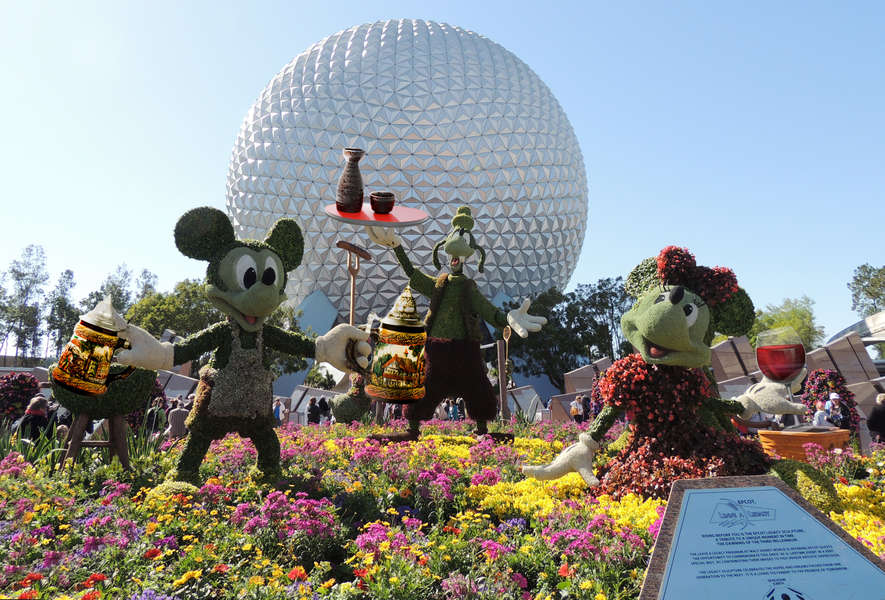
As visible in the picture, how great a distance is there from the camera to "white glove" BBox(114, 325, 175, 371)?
4.02 meters

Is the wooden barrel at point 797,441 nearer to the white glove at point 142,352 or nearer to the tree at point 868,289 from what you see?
the white glove at point 142,352

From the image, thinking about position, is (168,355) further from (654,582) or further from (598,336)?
(598,336)

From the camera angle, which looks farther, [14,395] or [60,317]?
[60,317]

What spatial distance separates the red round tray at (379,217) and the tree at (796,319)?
1424 inches

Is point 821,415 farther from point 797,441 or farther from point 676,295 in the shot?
point 676,295

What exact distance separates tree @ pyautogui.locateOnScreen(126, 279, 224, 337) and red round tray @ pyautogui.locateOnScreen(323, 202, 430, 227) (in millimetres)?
19633

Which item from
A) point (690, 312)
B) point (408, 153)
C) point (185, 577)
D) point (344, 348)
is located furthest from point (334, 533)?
point (408, 153)

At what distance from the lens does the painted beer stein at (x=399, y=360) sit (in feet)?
14.9

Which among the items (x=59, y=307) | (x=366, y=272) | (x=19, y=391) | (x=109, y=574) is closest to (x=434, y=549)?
(x=109, y=574)

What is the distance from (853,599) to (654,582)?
2.07ft

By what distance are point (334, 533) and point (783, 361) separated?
406 centimetres

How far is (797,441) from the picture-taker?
18.9 ft

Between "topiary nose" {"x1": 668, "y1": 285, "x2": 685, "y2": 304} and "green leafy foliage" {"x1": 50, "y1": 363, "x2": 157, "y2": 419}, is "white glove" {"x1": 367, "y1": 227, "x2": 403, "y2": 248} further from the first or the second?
"topiary nose" {"x1": 668, "y1": 285, "x2": 685, "y2": 304}

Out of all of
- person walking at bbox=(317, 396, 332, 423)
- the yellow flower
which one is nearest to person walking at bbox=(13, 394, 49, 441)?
the yellow flower
